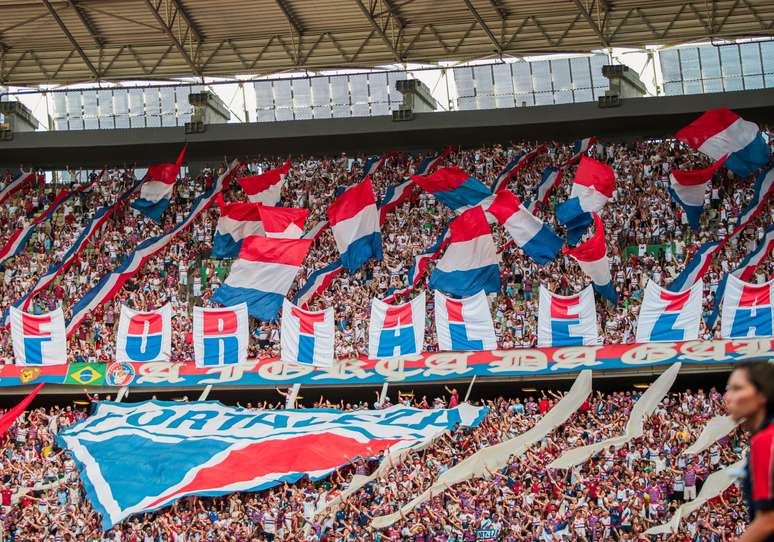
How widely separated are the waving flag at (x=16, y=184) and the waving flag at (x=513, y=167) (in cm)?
1794

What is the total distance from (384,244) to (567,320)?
360 inches

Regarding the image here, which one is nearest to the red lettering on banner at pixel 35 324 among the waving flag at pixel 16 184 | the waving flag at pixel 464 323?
the waving flag at pixel 464 323

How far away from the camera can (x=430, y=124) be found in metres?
40.4

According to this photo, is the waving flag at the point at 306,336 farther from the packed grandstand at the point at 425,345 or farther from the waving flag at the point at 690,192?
the waving flag at the point at 690,192

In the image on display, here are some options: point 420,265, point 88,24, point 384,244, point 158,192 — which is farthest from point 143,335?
point 88,24

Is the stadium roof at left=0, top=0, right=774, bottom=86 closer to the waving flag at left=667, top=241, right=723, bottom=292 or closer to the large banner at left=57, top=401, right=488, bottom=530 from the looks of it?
the waving flag at left=667, top=241, right=723, bottom=292

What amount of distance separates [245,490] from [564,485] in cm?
733

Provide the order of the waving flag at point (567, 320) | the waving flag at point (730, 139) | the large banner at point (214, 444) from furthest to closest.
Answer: the waving flag at point (730, 139)
the waving flag at point (567, 320)
the large banner at point (214, 444)

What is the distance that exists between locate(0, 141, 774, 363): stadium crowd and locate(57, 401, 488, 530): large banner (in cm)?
325

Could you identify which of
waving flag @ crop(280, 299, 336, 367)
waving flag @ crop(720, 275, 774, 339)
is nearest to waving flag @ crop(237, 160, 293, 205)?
waving flag @ crop(280, 299, 336, 367)

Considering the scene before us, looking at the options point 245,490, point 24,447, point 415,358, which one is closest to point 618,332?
point 415,358

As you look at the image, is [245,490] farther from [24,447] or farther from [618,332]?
[618,332]

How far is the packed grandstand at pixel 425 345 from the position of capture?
23.3 m

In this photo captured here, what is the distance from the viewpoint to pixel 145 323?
105 ft
